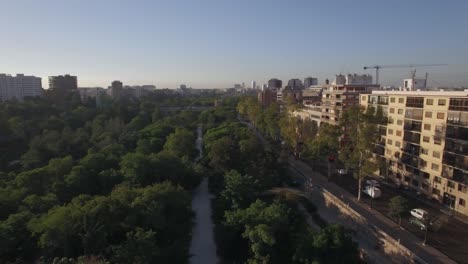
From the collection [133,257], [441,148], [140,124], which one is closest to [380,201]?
[441,148]

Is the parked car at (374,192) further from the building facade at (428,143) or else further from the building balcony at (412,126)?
the building balcony at (412,126)

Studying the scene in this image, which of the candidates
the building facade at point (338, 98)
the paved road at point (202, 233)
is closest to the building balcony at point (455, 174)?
the building facade at point (338, 98)

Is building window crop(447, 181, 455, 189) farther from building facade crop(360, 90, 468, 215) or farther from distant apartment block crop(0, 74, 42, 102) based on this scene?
distant apartment block crop(0, 74, 42, 102)

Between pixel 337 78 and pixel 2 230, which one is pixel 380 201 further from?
pixel 337 78

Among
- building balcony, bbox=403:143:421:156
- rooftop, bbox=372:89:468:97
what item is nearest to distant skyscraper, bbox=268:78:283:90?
rooftop, bbox=372:89:468:97

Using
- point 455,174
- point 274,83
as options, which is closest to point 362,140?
point 455,174

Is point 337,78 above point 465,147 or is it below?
above

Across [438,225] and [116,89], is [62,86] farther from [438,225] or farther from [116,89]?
[438,225]
